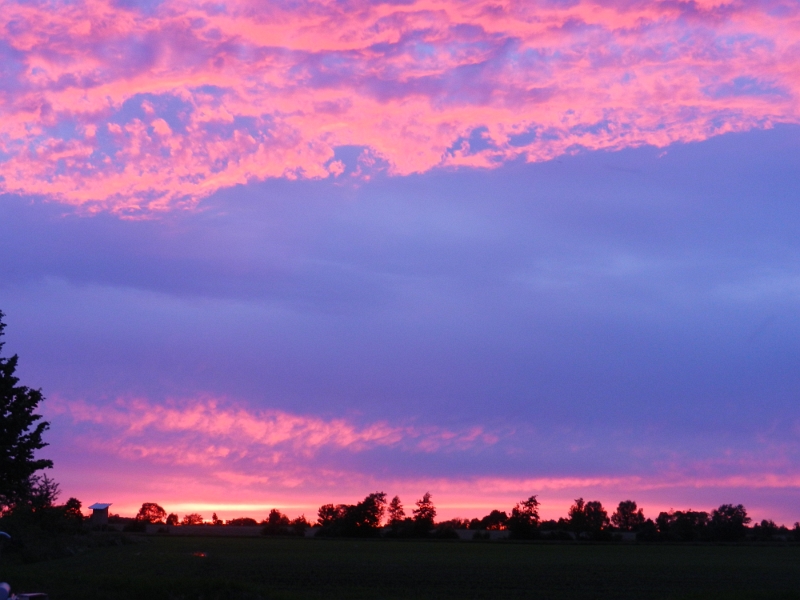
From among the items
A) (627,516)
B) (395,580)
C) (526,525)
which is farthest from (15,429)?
(627,516)

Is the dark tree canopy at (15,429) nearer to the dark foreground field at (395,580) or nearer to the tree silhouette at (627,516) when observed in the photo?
the dark foreground field at (395,580)

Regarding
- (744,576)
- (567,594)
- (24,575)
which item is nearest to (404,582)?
(567,594)

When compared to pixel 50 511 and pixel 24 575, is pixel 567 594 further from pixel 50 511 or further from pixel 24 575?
pixel 50 511

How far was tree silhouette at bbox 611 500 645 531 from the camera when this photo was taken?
171 metres

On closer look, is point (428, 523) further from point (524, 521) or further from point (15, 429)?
point (15, 429)

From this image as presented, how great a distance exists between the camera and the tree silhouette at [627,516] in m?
171

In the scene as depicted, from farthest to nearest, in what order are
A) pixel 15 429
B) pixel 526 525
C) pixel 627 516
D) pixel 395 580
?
pixel 627 516
pixel 526 525
pixel 395 580
pixel 15 429

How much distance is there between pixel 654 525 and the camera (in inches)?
5640

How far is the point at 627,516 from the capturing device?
178750 mm

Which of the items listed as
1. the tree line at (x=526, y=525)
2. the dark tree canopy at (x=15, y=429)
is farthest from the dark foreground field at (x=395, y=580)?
the tree line at (x=526, y=525)

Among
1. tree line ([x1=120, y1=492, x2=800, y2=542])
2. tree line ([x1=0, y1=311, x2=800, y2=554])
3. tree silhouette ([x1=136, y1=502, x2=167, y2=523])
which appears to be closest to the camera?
tree line ([x1=0, y1=311, x2=800, y2=554])

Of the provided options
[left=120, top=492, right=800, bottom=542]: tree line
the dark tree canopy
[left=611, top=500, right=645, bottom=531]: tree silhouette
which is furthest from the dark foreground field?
[left=611, top=500, right=645, bottom=531]: tree silhouette

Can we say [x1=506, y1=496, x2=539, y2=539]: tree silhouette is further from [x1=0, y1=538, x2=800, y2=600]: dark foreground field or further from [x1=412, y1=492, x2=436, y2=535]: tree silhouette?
[x1=0, y1=538, x2=800, y2=600]: dark foreground field

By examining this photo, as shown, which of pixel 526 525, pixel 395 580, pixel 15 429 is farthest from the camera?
pixel 526 525
